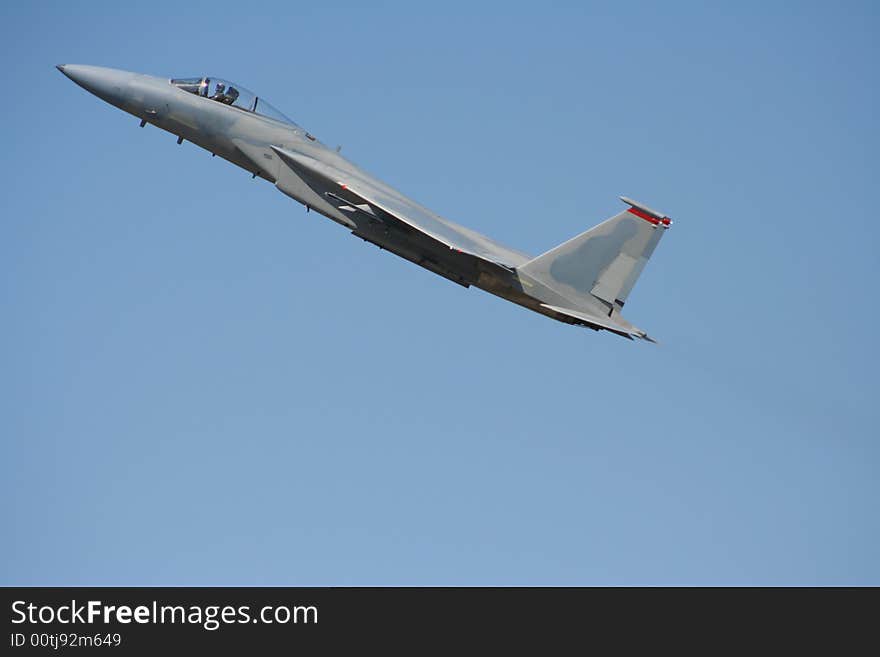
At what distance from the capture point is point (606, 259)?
36.0 meters

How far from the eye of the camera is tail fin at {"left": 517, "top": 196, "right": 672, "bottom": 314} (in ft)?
117

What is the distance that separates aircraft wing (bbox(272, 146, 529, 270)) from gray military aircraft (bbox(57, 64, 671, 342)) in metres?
0.03

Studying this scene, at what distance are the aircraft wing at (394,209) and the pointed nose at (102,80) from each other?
364cm

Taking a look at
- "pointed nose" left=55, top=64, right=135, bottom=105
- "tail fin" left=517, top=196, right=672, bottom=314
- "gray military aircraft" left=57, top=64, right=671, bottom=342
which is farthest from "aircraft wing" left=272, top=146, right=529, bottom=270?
"pointed nose" left=55, top=64, right=135, bottom=105

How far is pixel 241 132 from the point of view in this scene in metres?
36.4

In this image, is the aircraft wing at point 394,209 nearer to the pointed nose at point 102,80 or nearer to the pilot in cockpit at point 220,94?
the pilot in cockpit at point 220,94

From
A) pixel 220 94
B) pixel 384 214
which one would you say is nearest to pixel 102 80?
pixel 220 94

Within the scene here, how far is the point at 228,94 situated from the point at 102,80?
108 inches
